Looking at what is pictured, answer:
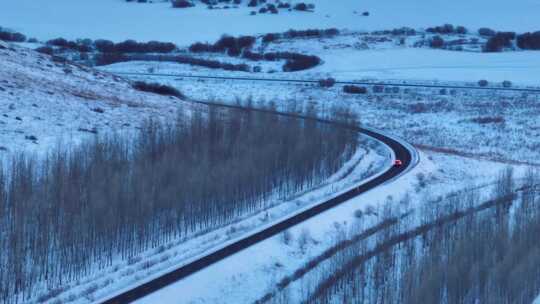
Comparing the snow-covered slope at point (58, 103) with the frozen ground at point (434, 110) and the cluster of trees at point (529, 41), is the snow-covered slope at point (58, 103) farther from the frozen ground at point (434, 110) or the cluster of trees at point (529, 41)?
the cluster of trees at point (529, 41)

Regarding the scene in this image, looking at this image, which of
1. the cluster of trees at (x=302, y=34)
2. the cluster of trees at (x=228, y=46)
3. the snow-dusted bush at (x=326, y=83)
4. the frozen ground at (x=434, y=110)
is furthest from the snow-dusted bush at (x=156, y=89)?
the cluster of trees at (x=302, y=34)

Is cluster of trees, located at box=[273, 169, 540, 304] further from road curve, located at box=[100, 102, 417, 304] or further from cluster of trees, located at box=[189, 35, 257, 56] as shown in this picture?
cluster of trees, located at box=[189, 35, 257, 56]

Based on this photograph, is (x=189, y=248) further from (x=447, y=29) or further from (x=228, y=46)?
(x=447, y=29)

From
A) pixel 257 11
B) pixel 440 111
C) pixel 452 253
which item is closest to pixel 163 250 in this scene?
pixel 452 253

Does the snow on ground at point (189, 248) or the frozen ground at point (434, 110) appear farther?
the frozen ground at point (434, 110)

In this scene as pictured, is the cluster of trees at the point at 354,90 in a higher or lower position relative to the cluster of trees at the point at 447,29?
lower

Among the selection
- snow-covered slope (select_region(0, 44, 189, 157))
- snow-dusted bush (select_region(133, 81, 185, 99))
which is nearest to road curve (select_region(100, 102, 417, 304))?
snow-covered slope (select_region(0, 44, 189, 157))

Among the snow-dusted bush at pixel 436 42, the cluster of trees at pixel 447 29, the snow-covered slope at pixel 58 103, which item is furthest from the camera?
the cluster of trees at pixel 447 29

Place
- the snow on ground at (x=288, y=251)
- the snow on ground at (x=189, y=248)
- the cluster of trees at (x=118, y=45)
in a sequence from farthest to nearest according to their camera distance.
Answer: the cluster of trees at (x=118, y=45), the snow on ground at (x=288, y=251), the snow on ground at (x=189, y=248)
